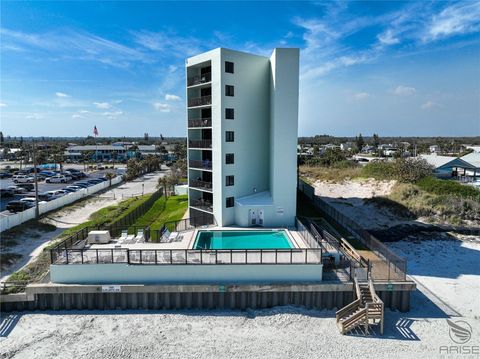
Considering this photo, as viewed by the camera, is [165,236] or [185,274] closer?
[185,274]

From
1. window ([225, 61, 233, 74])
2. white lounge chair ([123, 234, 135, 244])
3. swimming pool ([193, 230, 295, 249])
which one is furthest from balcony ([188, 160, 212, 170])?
white lounge chair ([123, 234, 135, 244])

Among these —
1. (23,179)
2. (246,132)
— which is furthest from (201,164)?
(23,179)

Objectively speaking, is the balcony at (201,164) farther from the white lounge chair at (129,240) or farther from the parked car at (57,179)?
the parked car at (57,179)

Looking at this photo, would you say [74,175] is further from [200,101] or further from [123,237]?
[123,237]

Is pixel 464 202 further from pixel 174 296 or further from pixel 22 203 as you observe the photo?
pixel 22 203

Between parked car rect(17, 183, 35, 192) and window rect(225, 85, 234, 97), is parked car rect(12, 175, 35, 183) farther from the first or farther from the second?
window rect(225, 85, 234, 97)
